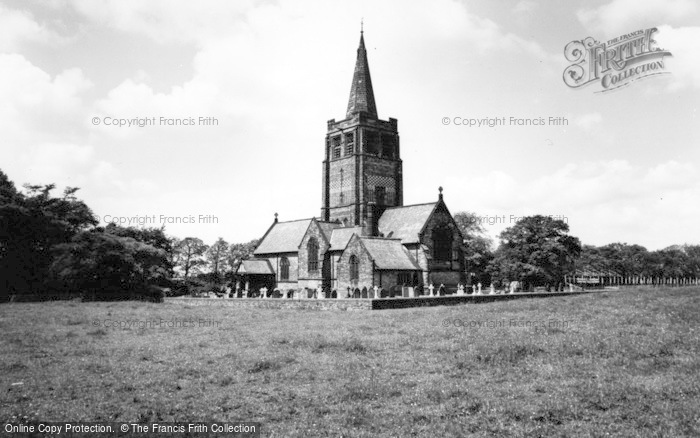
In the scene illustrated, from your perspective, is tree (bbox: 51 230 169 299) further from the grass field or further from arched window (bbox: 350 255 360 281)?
the grass field

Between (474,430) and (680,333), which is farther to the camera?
(680,333)

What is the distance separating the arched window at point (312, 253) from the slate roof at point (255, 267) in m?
7.58

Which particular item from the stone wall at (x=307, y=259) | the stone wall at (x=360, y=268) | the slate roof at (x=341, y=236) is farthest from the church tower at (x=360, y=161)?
the stone wall at (x=360, y=268)

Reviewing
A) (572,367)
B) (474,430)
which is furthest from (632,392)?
(474,430)

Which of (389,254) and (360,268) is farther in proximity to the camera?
(389,254)

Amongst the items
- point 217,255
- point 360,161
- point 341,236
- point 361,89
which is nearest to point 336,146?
point 360,161

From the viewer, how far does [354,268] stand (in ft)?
140

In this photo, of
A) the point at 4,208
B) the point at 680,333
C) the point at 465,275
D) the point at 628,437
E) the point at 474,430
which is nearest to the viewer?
the point at 628,437

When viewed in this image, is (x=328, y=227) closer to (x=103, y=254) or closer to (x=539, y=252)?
(x=103, y=254)

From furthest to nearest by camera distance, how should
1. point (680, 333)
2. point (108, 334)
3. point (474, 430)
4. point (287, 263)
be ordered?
point (287, 263) → point (108, 334) → point (680, 333) → point (474, 430)

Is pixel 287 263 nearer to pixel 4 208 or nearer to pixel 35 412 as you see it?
pixel 4 208

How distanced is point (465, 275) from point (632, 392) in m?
41.1

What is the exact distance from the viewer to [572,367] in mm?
11938

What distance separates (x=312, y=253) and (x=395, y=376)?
1546 inches
